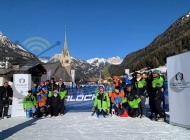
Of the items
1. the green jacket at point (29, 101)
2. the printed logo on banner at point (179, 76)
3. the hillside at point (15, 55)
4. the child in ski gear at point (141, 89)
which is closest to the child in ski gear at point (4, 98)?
the green jacket at point (29, 101)

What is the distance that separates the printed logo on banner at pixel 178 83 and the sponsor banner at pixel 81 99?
674 cm

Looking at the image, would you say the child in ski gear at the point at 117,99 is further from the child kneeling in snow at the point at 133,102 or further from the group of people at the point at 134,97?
the child kneeling in snow at the point at 133,102

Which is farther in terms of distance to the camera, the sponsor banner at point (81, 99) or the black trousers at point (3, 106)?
the sponsor banner at point (81, 99)

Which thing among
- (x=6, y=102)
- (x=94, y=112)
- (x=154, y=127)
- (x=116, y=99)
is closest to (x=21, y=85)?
(x=6, y=102)

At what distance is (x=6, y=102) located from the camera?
42.1 ft

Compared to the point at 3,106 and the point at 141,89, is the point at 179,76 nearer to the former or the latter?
the point at 141,89

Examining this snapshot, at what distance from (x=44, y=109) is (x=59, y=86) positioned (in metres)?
1.35

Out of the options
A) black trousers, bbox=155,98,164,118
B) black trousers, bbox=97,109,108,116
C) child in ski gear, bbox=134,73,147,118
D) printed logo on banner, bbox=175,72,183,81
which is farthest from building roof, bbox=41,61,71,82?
printed logo on banner, bbox=175,72,183,81

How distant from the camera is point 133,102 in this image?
11961 millimetres

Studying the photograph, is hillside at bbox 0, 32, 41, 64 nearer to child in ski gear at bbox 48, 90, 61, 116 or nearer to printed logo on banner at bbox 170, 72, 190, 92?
child in ski gear at bbox 48, 90, 61, 116

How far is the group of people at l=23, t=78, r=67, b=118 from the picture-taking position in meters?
12.7

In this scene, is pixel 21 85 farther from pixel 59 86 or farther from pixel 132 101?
pixel 132 101

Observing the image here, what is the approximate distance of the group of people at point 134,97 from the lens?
34.9 ft

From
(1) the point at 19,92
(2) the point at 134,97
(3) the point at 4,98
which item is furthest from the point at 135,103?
(3) the point at 4,98
